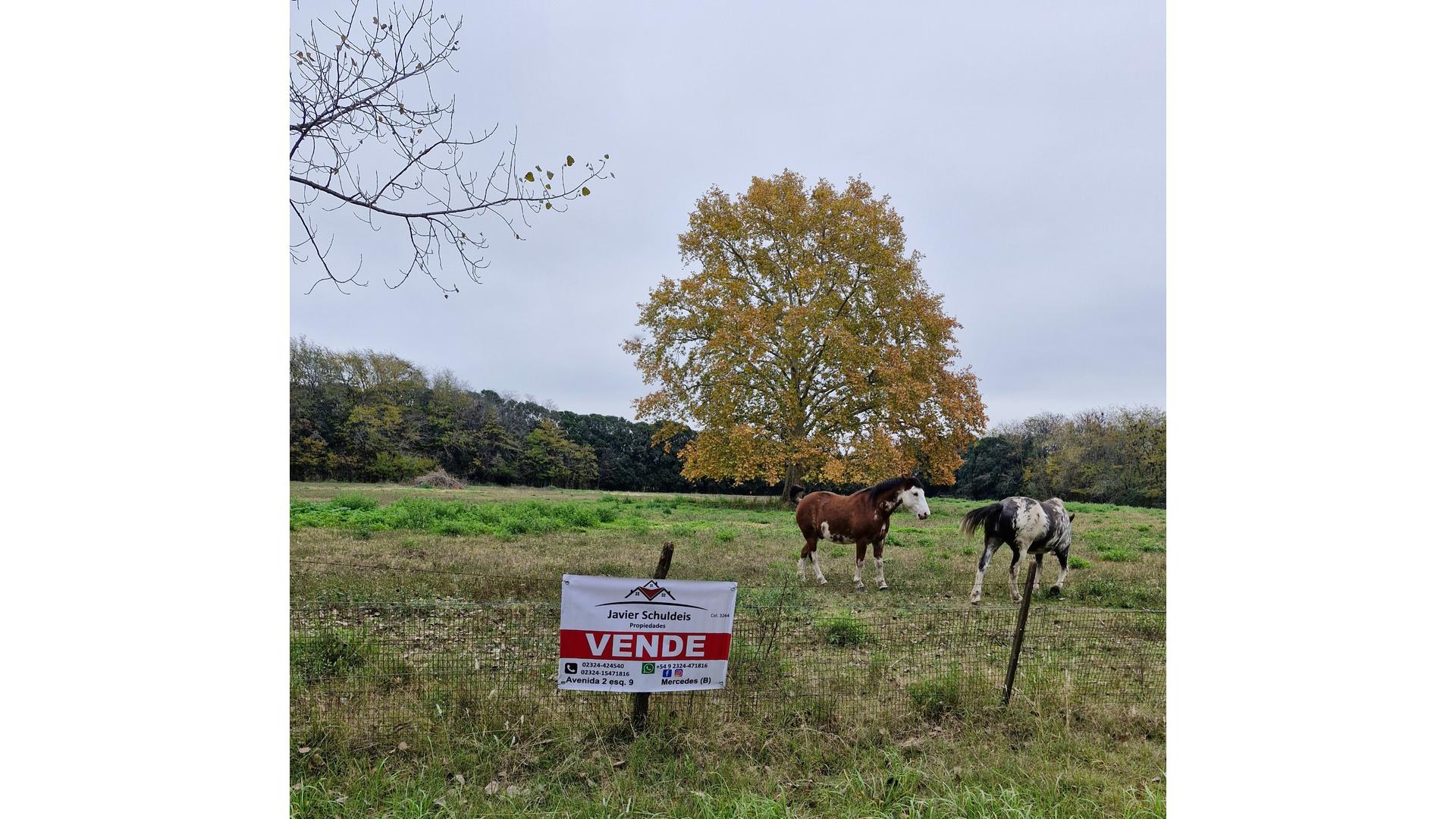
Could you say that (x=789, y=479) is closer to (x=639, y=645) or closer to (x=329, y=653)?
(x=329, y=653)

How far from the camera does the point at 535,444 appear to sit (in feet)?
102

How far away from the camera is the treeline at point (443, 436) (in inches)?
1064

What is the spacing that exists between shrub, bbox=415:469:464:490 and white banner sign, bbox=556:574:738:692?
2337 centimetres

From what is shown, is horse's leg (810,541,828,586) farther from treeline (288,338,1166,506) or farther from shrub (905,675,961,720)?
treeline (288,338,1166,506)

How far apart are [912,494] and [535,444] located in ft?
81.7

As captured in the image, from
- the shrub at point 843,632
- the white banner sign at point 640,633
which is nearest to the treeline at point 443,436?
the shrub at point 843,632

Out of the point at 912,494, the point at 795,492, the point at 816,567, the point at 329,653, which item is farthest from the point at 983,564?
the point at 795,492

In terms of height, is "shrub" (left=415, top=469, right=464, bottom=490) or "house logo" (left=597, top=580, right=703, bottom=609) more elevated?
"house logo" (left=597, top=580, right=703, bottom=609)

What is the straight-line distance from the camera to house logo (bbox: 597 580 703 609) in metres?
3.83

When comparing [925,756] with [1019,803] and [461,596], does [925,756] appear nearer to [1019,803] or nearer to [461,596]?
[1019,803]

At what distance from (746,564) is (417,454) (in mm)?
23144

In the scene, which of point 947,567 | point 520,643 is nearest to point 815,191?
point 947,567

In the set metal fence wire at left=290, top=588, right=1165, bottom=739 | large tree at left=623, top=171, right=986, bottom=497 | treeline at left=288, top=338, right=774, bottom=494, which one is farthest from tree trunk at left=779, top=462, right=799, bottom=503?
metal fence wire at left=290, top=588, right=1165, bottom=739

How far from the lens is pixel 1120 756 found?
381 centimetres
